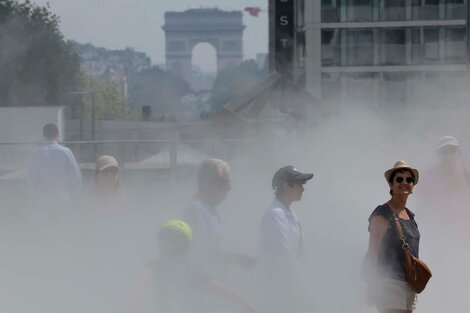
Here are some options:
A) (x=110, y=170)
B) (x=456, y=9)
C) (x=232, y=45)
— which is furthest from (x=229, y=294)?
(x=232, y=45)

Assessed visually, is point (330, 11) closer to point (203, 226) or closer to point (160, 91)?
point (160, 91)

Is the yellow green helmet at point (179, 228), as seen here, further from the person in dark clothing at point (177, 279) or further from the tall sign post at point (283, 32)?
the tall sign post at point (283, 32)

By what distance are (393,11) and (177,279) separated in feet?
172

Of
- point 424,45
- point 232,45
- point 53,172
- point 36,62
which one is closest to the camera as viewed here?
point 53,172

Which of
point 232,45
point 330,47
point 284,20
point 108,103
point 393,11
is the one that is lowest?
point 108,103

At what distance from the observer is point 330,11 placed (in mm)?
57781

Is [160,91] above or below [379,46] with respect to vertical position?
below

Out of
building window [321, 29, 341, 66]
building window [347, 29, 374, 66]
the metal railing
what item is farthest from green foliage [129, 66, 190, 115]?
the metal railing

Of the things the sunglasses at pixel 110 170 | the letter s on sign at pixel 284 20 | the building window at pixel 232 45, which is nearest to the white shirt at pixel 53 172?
the sunglasses at pixel 110 170

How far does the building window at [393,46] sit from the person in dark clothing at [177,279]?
50.9m

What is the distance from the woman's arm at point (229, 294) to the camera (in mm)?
6004

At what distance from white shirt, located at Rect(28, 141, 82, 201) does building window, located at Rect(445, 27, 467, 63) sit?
47.4 m

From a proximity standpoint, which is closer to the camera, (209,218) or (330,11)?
Answer: (209,218)

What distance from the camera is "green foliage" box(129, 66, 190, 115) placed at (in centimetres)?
7438
